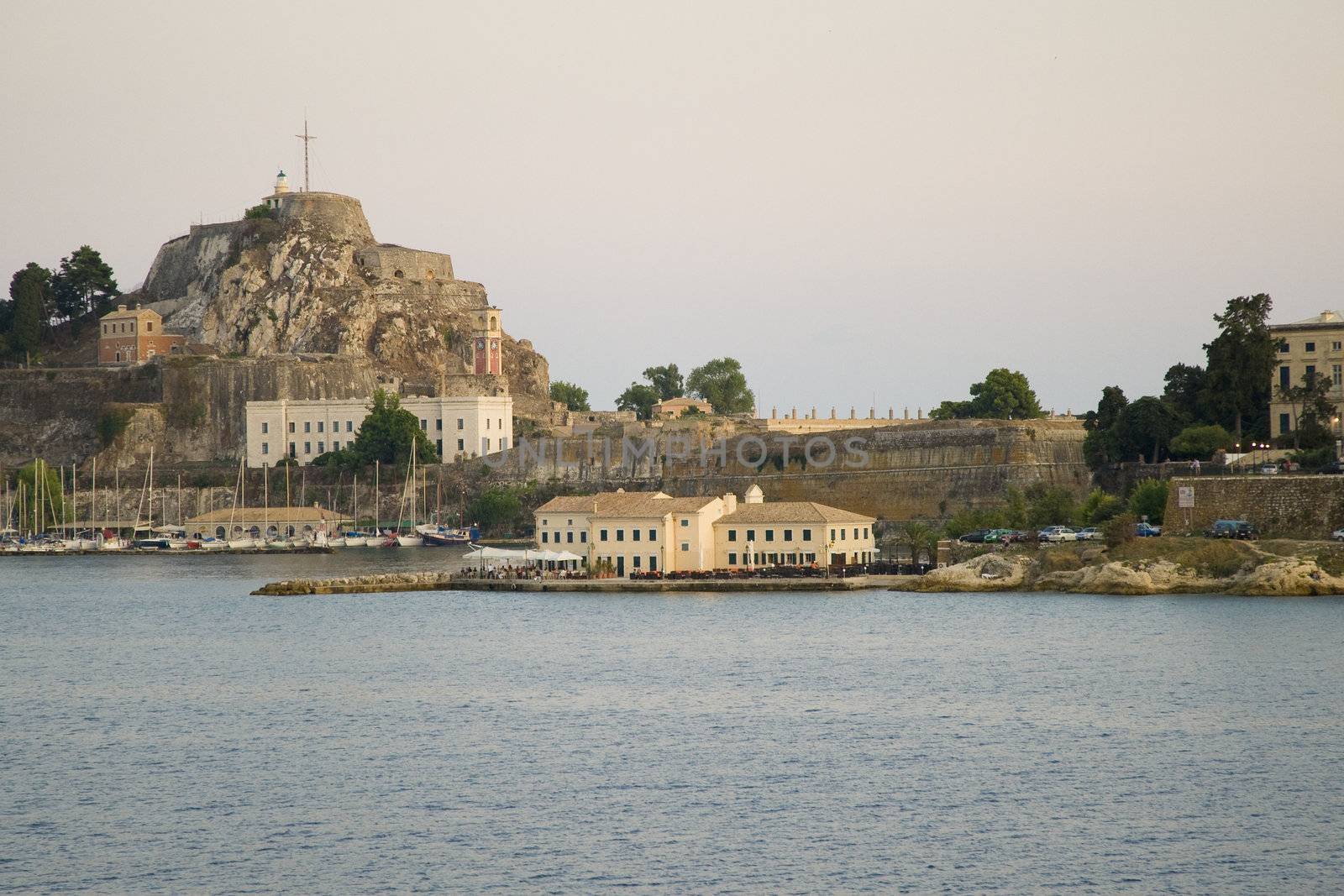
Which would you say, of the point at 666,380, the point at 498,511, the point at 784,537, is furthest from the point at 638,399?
the point at 784,537

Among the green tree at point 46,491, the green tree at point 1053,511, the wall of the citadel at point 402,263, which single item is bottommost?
the green tree at point 1053,511

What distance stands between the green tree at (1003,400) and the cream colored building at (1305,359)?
35.4 metres

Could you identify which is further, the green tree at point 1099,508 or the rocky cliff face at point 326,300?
the rocky cliff face at point 326,300

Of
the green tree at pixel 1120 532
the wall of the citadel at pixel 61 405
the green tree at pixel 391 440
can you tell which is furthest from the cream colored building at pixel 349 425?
the green tree at pixel 1120 532

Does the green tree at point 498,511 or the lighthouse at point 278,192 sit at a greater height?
the lighthouse at point 278,192

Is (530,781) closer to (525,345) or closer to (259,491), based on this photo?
(259,491)

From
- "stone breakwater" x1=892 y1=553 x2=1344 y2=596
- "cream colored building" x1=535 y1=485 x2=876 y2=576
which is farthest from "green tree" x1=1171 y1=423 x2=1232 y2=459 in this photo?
"cream colored building" x1=535 y1=485 x2=876 y2=576

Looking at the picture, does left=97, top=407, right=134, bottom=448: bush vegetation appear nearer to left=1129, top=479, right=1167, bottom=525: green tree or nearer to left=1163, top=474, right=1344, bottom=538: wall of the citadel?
left=1129, top=479, right=1167, bottom=525: green tree

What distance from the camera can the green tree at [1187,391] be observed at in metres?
74.2

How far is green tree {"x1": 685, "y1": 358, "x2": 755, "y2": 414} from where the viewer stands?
466ft

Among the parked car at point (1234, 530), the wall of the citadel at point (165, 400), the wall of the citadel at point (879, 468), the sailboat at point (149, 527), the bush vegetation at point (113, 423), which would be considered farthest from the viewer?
the wall of the citadel at point (165, 400)

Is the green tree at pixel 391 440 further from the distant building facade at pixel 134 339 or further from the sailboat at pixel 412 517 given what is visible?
the distant building facade at pixel 134 339

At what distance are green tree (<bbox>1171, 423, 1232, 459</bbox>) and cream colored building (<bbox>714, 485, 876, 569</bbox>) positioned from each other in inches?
555

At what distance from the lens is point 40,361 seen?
397 ft
